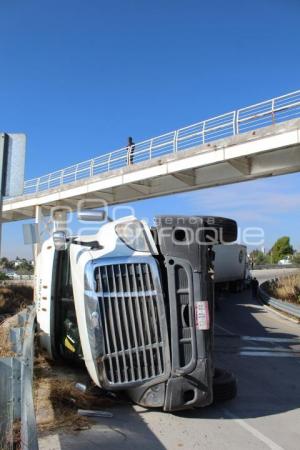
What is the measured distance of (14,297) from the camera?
2952 cm

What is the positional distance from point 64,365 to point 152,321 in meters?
3.12

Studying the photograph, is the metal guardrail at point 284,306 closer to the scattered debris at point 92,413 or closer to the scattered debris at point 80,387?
the scattered debris at point 80,387

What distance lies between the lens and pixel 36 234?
9555 millimetres

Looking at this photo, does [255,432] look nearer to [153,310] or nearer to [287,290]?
[153,310]

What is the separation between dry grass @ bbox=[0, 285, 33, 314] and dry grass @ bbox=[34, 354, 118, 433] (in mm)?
17525

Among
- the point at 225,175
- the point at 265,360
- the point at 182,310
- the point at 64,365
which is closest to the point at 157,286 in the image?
the point at 182,310

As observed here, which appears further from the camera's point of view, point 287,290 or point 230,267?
point 230,267

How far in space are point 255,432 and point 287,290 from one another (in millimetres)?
20461

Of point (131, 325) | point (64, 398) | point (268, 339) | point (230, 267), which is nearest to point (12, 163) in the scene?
point (131, 325)

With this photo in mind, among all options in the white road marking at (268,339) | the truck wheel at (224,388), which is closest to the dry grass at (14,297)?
the white road marking at (268,339)

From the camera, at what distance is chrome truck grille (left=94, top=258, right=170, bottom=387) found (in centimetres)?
618

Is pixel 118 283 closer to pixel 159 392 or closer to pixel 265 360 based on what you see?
pixel 159 392

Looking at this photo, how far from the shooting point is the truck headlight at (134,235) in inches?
260

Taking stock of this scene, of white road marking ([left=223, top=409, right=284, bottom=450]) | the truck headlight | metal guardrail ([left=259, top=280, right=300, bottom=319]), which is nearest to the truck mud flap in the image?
white road marking ([left=223, top=409, right=284, bottom=450])
